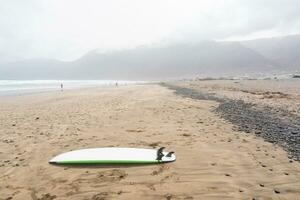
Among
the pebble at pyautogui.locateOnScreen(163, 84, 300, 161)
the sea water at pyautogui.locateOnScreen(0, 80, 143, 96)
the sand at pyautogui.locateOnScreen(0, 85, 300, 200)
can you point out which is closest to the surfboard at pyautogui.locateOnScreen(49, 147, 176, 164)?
the sand at pyautogui.locateOnScreen(0, 85, 300, 200)

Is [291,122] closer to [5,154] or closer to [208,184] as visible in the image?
[208,184]

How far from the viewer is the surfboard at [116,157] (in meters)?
7.50

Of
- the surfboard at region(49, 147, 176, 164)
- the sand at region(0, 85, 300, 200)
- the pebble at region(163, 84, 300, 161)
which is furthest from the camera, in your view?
the pebble at region(163, 84, 300, 161)

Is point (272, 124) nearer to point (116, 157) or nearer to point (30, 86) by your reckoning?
point (116, 157)

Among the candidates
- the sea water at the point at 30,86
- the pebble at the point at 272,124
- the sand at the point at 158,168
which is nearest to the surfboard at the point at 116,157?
the sand at the point at 158,168

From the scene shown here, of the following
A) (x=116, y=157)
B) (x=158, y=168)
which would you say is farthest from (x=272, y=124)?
(x=116, y=157)

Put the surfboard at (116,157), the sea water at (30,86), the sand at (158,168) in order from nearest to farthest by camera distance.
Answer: the sand at (158,168) → the surfboard at (116,157) → the sea water at (30,86)

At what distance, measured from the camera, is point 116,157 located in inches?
303

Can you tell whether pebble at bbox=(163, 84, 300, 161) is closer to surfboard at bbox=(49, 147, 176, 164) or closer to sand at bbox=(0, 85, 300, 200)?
sand at bbox=(0, 85, 300, 200)

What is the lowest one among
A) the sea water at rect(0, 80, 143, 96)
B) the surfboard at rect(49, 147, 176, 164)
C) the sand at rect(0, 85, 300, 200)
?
the sea water at rect(0, 80, 143, 96)

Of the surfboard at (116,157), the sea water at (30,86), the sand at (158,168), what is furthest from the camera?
the sea water at (30,86)

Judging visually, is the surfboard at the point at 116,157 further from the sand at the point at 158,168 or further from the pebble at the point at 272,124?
the pebble at the point at 272,124

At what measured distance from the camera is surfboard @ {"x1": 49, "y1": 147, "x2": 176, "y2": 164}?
750 cm

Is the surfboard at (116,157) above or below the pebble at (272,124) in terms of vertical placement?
above
